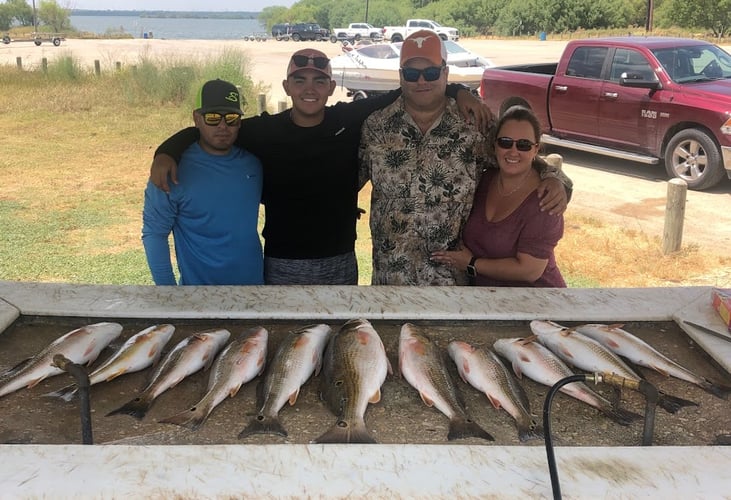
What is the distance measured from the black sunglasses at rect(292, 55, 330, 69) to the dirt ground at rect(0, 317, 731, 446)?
1526mm

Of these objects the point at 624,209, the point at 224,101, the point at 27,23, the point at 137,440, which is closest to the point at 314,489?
the point at 137,440

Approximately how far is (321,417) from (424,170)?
5.24ft

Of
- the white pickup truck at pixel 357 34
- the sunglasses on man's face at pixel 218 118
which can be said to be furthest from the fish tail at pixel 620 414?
the white pickup truck at pixel 357 34

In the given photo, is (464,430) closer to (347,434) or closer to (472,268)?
(347,434)

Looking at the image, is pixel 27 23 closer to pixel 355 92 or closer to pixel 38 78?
pixel 38 78

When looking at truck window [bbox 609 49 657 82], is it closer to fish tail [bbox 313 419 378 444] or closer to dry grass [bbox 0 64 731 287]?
dry grass [bbox 0 64 731 287]

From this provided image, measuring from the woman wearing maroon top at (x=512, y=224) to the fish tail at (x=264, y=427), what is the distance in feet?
4.92

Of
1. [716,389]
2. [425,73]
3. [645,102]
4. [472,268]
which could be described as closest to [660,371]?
[716,389]

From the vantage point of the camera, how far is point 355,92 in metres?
16.5

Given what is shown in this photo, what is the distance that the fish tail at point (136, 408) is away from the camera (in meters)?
1.96

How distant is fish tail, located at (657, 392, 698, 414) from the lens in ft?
6.57

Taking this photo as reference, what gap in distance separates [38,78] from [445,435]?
22313 millimetres

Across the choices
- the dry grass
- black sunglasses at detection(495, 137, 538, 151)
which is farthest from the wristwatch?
the dry grass

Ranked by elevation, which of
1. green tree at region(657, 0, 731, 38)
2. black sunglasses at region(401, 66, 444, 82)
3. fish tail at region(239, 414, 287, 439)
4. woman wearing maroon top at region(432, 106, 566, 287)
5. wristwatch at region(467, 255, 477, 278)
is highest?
green tree at region(657, 0, 731, 38)
